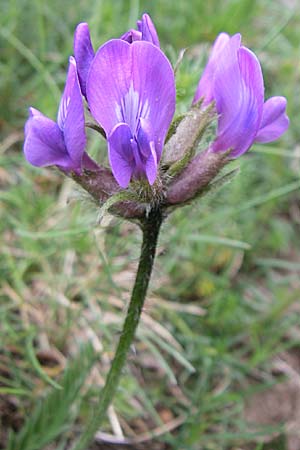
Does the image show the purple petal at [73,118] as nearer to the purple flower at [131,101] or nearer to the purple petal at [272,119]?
the purple flower at [131,101]

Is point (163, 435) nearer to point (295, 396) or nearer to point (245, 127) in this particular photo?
point (295, 396)

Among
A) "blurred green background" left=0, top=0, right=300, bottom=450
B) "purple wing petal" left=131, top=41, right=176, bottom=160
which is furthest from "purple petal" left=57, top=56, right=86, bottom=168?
"blurred green background" left=0, top=0, right=300, bottom=450

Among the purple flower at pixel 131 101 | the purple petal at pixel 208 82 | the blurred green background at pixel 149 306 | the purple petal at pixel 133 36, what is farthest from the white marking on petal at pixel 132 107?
the blurred green background at pixel 149 306

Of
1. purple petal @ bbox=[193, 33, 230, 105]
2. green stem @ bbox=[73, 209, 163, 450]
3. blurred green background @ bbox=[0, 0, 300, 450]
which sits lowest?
blurred green background @ bbox=[0, 0, 300, 450]

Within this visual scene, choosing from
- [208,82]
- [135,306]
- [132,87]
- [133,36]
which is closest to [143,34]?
[133,36]

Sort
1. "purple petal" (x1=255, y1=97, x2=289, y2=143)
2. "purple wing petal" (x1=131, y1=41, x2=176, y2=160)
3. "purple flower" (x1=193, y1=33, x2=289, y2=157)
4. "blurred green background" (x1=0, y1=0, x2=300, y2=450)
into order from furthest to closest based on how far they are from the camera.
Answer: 1. "blurred green background" (x1=0, y1=0, x2=300, y2=450)
2. "purple petal" (x1=255, y1=97, x2=289, y2=143)
3. "purple flower" (x1=193, y1=33, x2=289, y2=157)
4. "purple wing petal" (x1=131, y1=41, x2=176, y2=160)

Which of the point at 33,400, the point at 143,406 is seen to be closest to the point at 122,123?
the point at 33,400

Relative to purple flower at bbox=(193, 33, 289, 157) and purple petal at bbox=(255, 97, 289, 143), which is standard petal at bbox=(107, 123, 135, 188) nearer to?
purple flower at bbox=(193, 33, 289, 157)
